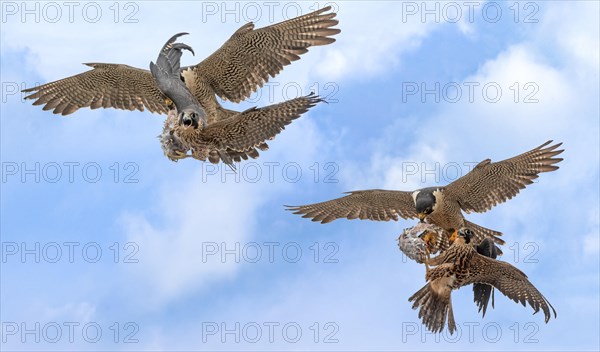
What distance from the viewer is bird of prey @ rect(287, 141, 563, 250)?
12469 millimetres

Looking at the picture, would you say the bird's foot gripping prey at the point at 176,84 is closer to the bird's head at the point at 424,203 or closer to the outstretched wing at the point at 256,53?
the outstretched wing at the point at 256,53

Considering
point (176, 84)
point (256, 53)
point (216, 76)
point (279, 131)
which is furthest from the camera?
point (216, 76)

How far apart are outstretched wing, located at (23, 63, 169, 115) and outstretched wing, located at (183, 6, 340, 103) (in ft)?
3.20

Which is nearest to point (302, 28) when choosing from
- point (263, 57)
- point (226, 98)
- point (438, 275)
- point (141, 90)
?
point (263, 57)

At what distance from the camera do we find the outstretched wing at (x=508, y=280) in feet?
37.1

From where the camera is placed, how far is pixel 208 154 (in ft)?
39.3

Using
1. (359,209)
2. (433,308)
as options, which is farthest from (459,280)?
(359,209)

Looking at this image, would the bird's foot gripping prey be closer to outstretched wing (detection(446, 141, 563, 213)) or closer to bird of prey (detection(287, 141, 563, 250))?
bird of prey (detection(287, 141, 563, 250))

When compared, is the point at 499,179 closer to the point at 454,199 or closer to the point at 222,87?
the point at 454,199

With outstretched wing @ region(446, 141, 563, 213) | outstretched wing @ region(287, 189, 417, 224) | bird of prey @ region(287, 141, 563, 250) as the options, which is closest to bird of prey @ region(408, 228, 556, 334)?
bird of prey @ region(287, 141, 563, 250)

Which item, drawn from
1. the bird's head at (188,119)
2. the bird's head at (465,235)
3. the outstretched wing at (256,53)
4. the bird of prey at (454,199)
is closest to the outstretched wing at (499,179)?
the bird of prey at (454,199)

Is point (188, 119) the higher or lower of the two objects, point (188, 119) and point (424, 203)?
the higher

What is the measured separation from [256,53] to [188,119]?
7.06 feet

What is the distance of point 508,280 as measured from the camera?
11492mm
